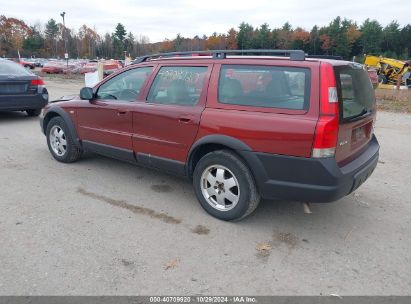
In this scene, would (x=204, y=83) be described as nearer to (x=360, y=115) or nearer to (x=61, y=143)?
(x=360, y=115)

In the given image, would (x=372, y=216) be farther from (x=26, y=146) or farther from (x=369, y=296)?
(x=26, y=146)

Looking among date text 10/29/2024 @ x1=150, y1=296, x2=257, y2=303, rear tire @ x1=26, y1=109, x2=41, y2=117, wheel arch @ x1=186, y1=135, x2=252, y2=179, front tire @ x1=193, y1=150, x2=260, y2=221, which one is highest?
wheel arch @ x1=186, y1=135, x2=252, y2=179

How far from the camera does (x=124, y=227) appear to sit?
359 cm

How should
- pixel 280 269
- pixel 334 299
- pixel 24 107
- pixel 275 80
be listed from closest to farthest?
1. pixel 334 299
2. pixel 280 269
3. pixel 275 80
4. pixel 24 107

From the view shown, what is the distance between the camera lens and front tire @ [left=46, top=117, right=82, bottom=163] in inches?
212

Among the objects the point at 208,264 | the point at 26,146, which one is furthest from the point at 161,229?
the point at 26,146

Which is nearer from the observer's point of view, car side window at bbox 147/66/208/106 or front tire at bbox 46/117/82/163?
car side window at bbox 147/66/208/106

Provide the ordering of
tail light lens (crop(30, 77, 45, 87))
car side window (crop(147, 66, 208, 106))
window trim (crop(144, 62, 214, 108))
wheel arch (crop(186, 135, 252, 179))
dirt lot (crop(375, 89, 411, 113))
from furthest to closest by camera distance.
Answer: dirt lot (crop(375, 89, 411, 113))
tail light lens (crop(30, 77, 45, 87))
car side window (crop(147, 66, 208, 106))
window trim (crop(144, 62, 214, 108))
wheel arch (crop(186, 135, 252, 179))

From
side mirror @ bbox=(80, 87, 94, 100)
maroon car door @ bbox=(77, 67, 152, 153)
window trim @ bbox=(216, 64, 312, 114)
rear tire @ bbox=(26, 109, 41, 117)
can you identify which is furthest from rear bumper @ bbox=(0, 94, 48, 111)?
window trim @ bbox=(216, 64, 312, 114)

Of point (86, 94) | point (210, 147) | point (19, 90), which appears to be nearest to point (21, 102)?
point (19, 90)

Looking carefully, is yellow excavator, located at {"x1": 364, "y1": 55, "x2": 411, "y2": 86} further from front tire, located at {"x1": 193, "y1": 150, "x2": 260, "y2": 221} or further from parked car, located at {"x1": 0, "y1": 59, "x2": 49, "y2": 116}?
front tire, located at {"x1": 193, "y1": 150, "x2": 260, "y2": 221}

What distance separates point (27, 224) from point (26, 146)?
337 cm

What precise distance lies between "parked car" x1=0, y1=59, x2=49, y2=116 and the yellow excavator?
2310 centimetres

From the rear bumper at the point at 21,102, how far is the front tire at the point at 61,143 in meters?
3.27
